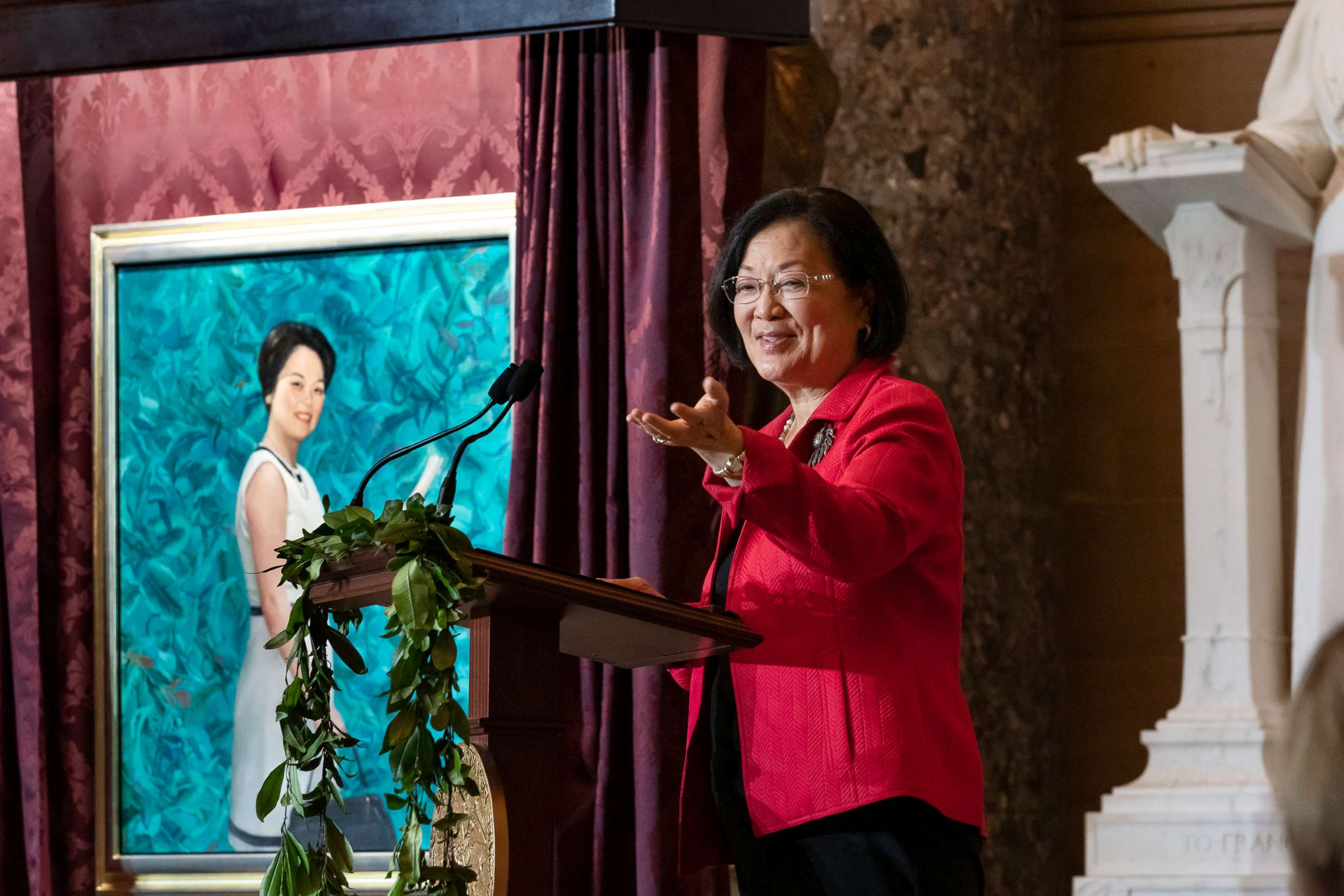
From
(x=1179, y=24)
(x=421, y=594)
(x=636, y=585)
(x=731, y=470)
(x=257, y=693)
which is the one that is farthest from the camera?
→ (x=1179, y=24)

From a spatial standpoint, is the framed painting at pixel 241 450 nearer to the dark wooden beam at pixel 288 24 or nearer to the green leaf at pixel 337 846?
the dark wooden beam at pixel 288 24

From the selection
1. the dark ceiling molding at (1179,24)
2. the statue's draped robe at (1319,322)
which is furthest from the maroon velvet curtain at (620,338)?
the statue's draped robe at (1319,322)

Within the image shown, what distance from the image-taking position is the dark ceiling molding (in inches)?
176

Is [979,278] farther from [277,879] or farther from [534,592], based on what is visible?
[277,879]

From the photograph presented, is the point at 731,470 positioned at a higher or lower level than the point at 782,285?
lower

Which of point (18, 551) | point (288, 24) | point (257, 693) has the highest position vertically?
point (288, 24)

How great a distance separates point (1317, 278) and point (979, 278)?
2.57ft

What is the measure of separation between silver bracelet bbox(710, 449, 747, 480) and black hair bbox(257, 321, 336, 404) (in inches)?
92.4

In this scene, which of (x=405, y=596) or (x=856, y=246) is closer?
(x=405, y=596)

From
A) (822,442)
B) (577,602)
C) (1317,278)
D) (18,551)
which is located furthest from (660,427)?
(18,551)

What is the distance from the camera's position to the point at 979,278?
411cm

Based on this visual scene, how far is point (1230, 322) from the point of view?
3709 millimetres

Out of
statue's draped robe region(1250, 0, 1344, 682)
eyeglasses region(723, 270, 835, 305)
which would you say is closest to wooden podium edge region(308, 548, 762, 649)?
eyeglasses region(723, 270, 835, 305)

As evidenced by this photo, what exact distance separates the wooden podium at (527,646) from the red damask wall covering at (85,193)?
8.07 feet
